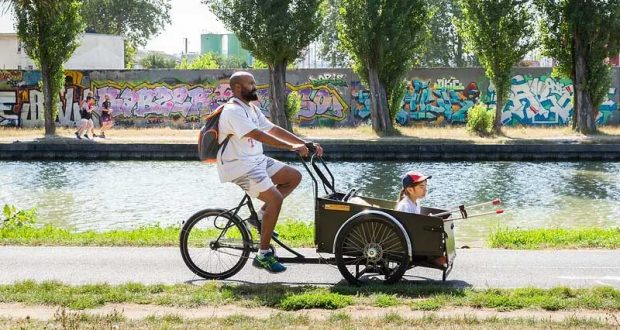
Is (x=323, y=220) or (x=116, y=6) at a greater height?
(x=116, y=6)

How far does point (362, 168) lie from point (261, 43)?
9.35 meters

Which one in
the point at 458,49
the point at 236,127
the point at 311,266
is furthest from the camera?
the point at 458,49

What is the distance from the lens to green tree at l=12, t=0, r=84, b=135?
122 ft

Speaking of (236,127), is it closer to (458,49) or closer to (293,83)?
(293,83)

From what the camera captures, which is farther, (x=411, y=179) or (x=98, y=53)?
(x=98, y=53)

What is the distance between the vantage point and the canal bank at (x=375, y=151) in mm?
31828

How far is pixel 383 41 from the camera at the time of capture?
3644cm

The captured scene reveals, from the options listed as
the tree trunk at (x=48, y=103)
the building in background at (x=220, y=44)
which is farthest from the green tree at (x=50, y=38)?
the building in background at (x=220, y=44)

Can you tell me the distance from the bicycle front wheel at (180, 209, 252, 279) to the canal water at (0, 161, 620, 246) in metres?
5.43

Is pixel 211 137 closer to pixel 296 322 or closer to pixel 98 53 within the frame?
pixel 296 322

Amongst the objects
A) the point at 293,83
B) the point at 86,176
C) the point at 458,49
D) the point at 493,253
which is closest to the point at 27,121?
the point at 293,83

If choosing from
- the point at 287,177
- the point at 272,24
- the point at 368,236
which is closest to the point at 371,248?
the point at 368,236

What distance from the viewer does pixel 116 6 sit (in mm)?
86562

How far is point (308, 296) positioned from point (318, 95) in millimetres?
37328
